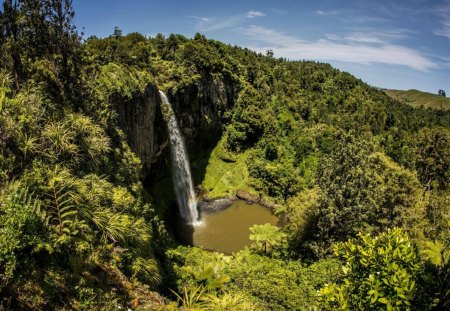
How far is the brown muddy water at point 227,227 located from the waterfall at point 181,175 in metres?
1.44

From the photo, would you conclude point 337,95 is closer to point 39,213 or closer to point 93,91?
point 93,91

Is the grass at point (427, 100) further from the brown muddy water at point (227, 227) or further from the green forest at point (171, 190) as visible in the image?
the brown muddy water at point (227, 227)

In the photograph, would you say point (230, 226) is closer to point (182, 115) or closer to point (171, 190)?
point (171, 190)

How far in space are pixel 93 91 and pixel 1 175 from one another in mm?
9636

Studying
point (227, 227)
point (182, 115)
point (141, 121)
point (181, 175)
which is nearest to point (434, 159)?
point (227, 227)

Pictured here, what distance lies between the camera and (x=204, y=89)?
3788cm

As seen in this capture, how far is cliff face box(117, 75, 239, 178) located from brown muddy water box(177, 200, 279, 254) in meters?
7.10

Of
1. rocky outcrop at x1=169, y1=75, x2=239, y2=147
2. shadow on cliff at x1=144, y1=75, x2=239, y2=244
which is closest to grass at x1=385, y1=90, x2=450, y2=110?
rocky outcrop at x1=169, y1=75, x2=239, y2=147

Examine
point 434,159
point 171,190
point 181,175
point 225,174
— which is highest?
point 434,159

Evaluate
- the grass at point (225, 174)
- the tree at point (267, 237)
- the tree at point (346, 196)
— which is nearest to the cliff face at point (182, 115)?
the grass at point (225, 174)

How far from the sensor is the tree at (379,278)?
491 cm

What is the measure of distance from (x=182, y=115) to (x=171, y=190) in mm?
8304

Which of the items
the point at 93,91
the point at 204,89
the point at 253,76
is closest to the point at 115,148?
the point at 93,91

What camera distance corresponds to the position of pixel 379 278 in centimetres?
514
